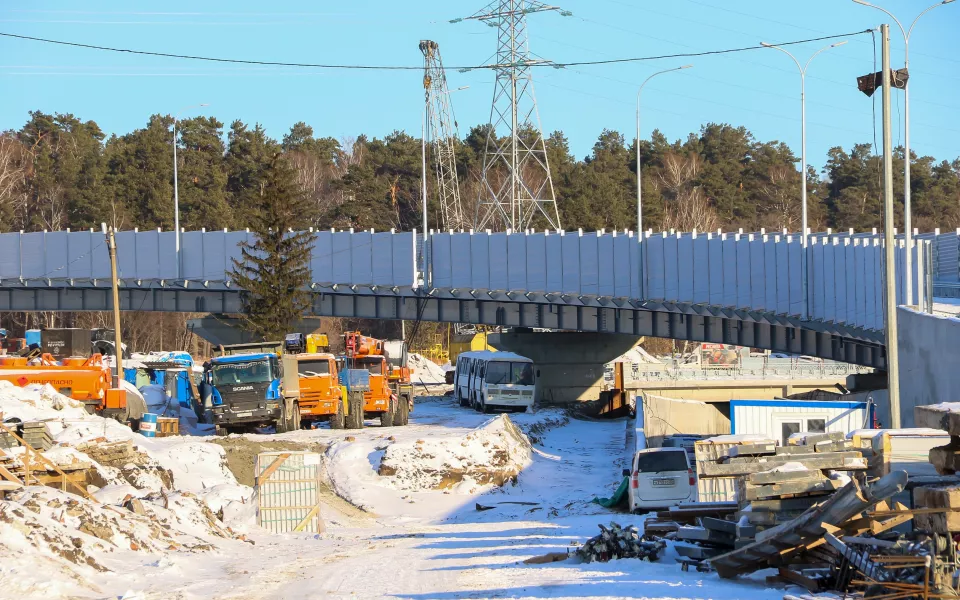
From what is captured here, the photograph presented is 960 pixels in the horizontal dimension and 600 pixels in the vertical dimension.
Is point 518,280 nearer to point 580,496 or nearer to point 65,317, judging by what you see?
point 580,496

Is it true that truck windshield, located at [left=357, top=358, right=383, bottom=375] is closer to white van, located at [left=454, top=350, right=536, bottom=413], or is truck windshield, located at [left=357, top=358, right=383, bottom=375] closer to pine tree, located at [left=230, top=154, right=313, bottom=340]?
white van, located at [left=454, top=350, right=536, bottom=413]

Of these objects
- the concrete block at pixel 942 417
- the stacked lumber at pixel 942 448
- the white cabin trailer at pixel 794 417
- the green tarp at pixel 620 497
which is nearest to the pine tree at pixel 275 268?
the white cabin trailer at pixel 794 417

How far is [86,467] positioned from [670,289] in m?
33.4

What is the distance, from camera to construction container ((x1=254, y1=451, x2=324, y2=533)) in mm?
22094

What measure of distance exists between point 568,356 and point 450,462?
119 feet

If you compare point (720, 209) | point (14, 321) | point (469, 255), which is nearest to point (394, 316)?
point (469, 255)

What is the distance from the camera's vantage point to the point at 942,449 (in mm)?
13055

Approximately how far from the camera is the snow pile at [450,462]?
99.9 feet

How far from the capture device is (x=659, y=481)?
24484mm

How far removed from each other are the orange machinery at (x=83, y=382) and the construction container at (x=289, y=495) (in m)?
15.0

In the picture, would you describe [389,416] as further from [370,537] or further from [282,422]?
[370,537]

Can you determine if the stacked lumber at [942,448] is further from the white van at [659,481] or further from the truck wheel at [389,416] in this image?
the truck wheel at [389,416]

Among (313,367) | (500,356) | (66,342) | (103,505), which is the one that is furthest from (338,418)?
(66,342)

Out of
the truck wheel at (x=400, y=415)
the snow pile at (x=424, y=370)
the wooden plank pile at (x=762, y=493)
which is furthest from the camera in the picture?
the snow pile at (x=424, y=370)
